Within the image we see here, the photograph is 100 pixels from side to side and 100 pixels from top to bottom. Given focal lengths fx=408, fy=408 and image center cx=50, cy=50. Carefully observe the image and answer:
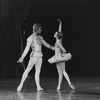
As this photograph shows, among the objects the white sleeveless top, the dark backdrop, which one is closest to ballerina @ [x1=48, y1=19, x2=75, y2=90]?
the white sleeveless top

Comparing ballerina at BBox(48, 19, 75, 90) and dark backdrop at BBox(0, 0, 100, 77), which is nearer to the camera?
ballerina at BBox(48, 19, 75, 90)

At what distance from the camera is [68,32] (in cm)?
1997

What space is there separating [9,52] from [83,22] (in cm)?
384

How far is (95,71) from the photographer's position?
19.4 metres

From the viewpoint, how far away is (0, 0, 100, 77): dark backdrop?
18594mm

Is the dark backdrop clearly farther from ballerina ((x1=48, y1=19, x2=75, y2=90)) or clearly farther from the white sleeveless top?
the white sleeveless top

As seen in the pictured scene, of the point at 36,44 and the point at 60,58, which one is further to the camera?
the point at 60,58

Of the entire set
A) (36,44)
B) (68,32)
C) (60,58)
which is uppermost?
(36,44)

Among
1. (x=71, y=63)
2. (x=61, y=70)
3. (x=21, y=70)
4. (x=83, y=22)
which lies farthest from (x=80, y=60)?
(x=61, y=70)

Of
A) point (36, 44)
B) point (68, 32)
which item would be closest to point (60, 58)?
point (36, 44)

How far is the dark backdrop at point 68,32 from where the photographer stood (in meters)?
18.6

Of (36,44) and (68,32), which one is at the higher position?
(36,44)

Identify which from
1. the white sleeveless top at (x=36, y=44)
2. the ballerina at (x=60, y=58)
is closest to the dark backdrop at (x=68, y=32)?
the ballerina at (x=60, y=58)

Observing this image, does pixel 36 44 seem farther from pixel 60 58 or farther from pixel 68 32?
pixel 68 32
